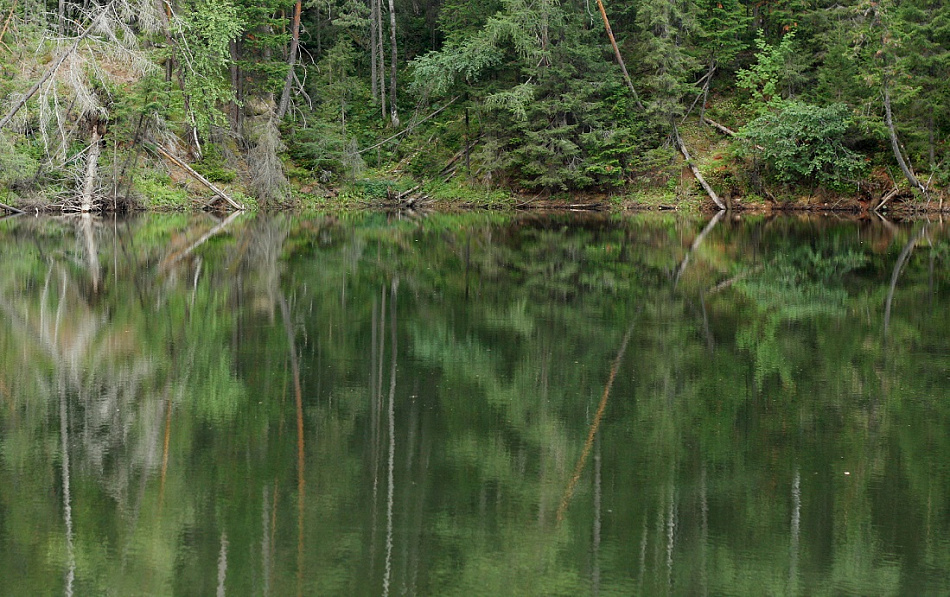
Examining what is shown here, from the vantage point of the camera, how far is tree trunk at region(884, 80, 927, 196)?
33.0 m

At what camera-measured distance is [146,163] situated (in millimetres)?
36312

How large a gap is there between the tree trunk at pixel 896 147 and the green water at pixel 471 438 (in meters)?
18.7

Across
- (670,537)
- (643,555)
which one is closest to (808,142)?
(670,537)

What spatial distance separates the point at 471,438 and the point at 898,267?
13565mm

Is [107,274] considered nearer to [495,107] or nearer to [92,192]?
[92,192]

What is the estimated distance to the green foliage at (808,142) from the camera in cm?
3500

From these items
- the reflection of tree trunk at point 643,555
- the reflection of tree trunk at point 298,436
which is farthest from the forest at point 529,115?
the reflection of tree trunk at point 643,555

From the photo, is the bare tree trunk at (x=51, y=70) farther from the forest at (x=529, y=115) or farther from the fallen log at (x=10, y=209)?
the fallen log at (x=10, y=209)

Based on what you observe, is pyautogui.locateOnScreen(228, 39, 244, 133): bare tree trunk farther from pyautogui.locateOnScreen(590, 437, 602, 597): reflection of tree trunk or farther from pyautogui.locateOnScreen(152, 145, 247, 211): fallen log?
pyautogui.locateOnScreen(590, 437, 602, 597): reflection of tree trunk

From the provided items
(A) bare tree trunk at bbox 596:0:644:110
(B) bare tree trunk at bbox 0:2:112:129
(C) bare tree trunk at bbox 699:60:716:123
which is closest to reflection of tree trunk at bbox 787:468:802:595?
(B) bare tree trunk at bbox 0:2:112:129

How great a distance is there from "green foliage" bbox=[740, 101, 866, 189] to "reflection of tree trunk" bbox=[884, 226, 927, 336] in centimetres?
749

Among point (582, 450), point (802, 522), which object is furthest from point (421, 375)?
point (802, 522)

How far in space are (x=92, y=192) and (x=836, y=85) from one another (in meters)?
25.7

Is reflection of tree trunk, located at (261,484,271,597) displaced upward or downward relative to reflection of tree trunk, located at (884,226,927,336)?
downward
